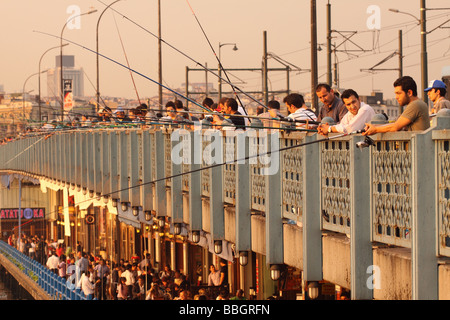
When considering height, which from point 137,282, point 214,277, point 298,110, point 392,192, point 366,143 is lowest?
point 137,282

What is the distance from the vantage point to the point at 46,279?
1490 inches

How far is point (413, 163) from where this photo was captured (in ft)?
29.5

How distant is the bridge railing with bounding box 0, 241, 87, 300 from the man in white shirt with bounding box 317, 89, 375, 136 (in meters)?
17.7

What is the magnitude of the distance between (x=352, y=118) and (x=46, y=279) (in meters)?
27.8

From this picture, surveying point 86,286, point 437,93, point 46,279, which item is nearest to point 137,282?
point 86,286

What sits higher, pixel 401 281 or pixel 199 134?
pixel 199 134

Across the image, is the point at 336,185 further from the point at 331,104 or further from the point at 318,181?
the point at 331,104

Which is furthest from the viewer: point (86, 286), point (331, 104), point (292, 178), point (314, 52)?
point (86, 286)

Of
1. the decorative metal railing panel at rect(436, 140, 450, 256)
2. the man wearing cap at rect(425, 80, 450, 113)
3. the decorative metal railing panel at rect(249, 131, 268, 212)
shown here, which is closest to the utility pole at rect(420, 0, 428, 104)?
the decorative metal railing panel at rect(249, 131, 268, 212)
